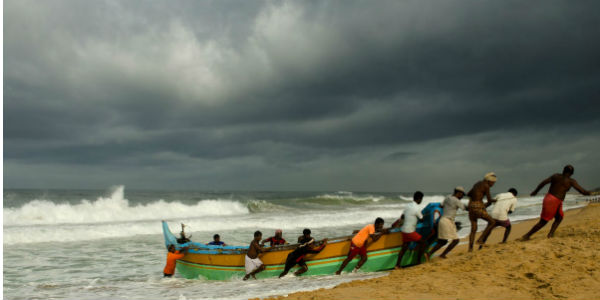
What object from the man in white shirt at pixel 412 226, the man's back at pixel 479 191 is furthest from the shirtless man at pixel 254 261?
the man's back at pixel 479 191

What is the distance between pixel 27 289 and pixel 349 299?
8.23 metres

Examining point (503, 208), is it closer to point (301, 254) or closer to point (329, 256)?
point (329, 256)

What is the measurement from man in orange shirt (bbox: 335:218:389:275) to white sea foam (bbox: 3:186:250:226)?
2378 cm

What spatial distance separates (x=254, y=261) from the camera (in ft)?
31.6

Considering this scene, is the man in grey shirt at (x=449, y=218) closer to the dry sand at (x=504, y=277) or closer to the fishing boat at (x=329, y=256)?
the fishing boat at (x=329, y=256)

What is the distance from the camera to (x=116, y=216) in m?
30.7

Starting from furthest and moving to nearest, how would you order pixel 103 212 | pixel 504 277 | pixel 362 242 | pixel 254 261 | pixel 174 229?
1. pixel 103 212
2. pixel 174 229
3. pixel 254 261
4. pixel 362 242
5. pixel 504 277

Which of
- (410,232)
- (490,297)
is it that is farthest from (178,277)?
(490,297)

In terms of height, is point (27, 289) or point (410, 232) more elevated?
point (410, 232)

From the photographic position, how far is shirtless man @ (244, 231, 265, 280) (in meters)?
9.63

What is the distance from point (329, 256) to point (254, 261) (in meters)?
1.83

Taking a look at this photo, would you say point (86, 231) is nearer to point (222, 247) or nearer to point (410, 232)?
point (222, 247)

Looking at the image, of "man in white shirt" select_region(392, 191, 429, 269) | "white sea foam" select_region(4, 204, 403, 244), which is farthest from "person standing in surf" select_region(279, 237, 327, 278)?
"white sea foam" select_region(4, 204, 403, 244)

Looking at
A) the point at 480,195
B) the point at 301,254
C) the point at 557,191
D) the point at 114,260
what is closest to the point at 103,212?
the point at 114,260
